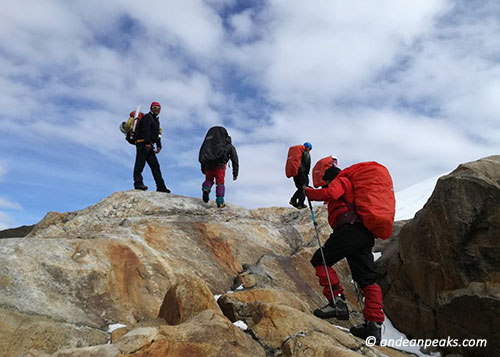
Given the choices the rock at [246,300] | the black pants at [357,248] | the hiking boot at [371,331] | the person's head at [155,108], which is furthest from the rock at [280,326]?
the person's head at [155,108]

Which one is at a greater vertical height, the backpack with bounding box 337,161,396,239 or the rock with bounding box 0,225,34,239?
the rock with bounding box 0,225,34,239

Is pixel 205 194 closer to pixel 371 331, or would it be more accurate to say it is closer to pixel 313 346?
pixel 371 331

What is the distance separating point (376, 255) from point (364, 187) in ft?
19.5

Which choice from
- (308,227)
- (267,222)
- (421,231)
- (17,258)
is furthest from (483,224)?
(17,258)

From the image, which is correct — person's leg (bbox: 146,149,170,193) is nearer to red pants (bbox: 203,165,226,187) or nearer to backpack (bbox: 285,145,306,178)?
red pants (bbox: 203,165,226,187)

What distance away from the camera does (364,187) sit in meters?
6.61

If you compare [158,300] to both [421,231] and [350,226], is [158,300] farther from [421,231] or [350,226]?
[421,231]

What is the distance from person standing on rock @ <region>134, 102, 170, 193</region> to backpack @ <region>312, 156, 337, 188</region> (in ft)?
26.2

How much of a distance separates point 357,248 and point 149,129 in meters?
9.65

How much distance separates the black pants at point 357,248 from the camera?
21.9 ft

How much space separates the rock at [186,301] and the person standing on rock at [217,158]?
7.04 meters

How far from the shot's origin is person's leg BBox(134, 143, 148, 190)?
13.8 m

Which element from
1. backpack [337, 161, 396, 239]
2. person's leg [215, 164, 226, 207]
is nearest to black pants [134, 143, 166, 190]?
person's leg [215, 164, 226, 207]

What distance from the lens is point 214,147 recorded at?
41.2ft
